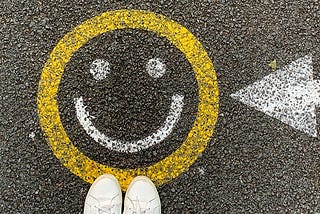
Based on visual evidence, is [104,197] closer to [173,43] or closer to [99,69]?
[99,69]

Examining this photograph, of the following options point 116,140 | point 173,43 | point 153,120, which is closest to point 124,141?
point 116,140

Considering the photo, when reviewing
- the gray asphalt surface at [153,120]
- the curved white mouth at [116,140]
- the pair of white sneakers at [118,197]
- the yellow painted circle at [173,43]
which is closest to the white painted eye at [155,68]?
the gray asphalt surface at [153,120]

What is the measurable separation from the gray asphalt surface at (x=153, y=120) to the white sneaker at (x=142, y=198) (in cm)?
6

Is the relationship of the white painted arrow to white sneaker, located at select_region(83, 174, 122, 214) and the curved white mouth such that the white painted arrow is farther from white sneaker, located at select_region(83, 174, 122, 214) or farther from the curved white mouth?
white sneaker, located at select_region(83, 174, 122, 214)

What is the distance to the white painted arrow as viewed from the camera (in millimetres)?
2660

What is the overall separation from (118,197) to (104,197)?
77mm

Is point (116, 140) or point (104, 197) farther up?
point (116, 140)

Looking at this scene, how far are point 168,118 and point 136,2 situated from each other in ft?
2.22

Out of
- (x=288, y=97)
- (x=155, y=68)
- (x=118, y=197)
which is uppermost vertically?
(x=155, y=68)

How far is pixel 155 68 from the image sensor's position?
105 inches

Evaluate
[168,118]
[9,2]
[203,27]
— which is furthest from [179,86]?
[9,2]

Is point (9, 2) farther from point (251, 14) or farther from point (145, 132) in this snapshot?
point (251, 14)

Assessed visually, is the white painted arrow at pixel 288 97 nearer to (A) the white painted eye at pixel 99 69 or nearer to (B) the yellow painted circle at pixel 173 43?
(B) the yellow painted circle at pixel 173 43

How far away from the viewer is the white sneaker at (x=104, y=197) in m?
2.60
